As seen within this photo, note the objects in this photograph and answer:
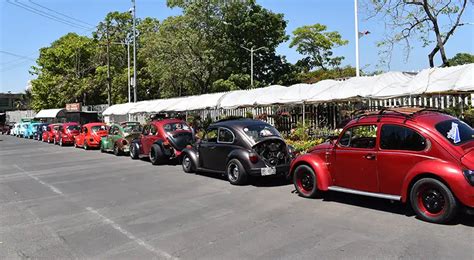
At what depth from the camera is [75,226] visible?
706 cm

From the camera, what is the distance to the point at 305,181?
875 cm

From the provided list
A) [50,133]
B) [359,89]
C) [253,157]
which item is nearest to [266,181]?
[253,157]

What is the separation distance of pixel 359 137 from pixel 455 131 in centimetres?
161

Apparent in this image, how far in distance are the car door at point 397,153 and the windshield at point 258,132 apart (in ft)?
13.2

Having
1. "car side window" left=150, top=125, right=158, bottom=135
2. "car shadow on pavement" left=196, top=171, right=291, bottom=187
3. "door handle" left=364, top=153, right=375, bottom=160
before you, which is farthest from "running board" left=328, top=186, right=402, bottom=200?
"car side window" left=150, top=125, right=158, bottom=135

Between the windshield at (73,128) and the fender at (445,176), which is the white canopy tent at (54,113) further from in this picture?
the fender at (445,176)

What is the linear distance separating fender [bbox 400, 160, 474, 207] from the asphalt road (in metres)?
0.49

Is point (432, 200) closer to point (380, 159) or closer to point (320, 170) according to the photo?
point (380, 159)

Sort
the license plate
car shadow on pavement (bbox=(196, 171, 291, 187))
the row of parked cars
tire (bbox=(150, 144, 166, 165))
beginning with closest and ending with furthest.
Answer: the row of parked cars, the license plate, car shadow on pavement (bbox=(196, 171, 291, 187)), tire (bbox=(150, 144, 166, 165))

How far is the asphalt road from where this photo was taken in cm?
549

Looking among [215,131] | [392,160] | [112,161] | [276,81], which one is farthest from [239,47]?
[392,160]

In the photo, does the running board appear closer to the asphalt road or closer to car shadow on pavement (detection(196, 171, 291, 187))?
the asphalt road

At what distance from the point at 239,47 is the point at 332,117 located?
85.2 feet

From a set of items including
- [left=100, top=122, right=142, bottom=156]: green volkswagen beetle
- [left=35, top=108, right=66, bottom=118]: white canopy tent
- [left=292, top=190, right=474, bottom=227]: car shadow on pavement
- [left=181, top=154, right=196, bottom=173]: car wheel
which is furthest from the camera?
[left=35, top=108, right=66, bottom=118]: white canopy tent
